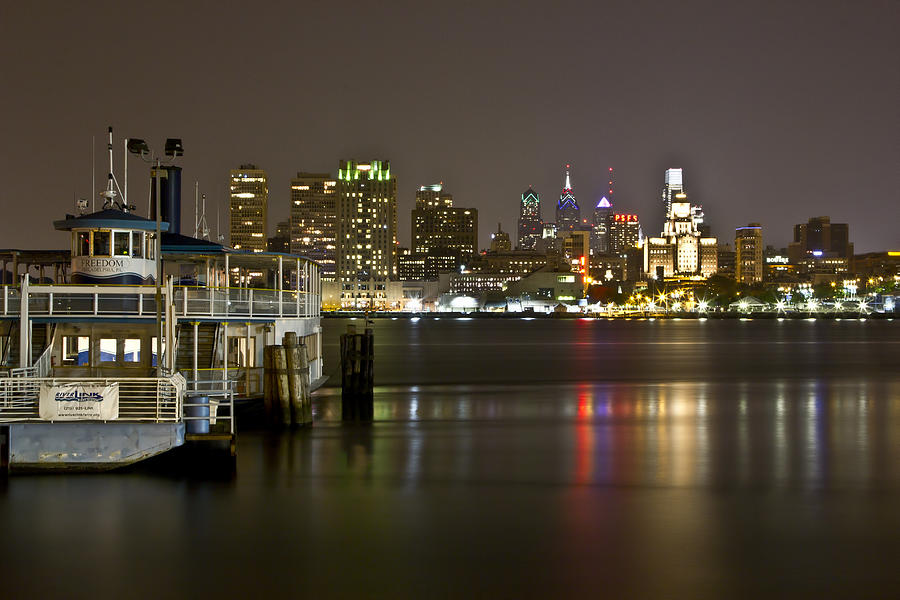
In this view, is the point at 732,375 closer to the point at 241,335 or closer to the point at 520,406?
the point at 520,406

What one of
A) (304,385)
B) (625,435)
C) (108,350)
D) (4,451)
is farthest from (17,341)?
(625,435)

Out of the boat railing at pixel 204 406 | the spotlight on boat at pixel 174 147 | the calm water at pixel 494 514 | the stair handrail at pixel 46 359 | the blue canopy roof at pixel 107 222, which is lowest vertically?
the calm water at pixel 494 514

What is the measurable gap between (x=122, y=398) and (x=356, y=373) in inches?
705

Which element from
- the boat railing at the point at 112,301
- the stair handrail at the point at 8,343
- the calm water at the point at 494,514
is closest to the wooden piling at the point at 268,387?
the calm water at the point at 494,514

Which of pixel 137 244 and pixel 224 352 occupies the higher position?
pixel 137 244

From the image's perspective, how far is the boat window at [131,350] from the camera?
86.7 feet

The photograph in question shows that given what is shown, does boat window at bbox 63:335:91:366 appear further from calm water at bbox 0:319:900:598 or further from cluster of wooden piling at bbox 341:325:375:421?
cluster of wooden piling at bbox 341:325:375:421

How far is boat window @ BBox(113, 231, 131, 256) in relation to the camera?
2811 cm

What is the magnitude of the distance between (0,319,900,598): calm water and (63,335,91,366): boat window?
5143 millimetres

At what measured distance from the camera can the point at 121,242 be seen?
28219 millimetres

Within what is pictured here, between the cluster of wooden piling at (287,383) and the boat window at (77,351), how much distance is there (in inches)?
198

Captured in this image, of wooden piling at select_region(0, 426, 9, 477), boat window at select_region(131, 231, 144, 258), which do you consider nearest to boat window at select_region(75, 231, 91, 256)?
boat window at select_region(131, 231, 144, 258)

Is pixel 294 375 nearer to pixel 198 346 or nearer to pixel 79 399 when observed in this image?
pixel 198 346

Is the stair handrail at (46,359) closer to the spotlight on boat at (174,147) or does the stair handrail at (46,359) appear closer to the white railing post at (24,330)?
the white railing post at (24,330)
